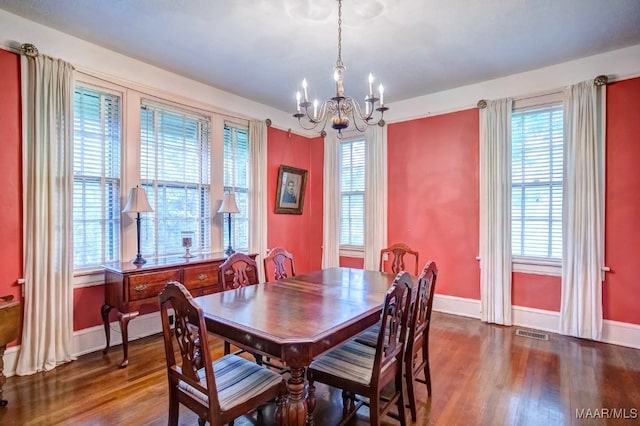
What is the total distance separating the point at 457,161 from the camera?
415 centimetres

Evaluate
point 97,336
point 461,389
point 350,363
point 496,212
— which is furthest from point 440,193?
point 97,336

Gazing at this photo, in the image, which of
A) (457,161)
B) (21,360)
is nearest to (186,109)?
(21,360)

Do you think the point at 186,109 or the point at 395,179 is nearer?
the point at 186,109

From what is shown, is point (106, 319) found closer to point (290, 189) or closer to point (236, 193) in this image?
point (236, 193)

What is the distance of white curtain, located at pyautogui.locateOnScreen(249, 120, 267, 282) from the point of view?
4.49 meters

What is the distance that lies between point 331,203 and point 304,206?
0.51 meters

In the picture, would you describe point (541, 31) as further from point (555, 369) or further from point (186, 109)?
point (186, 109)

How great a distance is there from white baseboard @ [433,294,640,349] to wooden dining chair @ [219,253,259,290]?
2.66 metres

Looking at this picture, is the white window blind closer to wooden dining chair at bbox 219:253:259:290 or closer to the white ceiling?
the white ceiling

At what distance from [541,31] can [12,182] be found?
14.7ft

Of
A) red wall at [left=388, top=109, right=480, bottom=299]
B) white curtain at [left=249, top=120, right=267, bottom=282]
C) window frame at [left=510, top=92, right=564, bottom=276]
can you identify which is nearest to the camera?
window frame at [left=510, top=92, right=564, bottom=276]

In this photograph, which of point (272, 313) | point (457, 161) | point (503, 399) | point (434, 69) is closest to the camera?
point (272, 313)

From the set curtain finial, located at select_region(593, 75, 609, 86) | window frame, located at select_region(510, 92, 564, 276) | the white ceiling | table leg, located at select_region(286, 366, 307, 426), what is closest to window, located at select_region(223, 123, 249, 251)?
the white ceiling

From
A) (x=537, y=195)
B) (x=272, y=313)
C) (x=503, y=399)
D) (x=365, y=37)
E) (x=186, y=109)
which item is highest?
(x=365, y=37)
